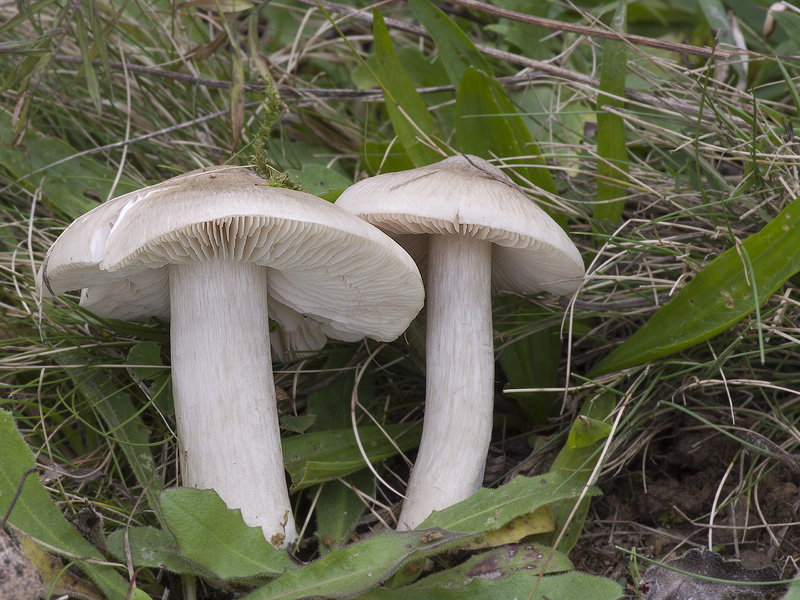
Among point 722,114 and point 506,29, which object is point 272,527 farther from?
point 506,29

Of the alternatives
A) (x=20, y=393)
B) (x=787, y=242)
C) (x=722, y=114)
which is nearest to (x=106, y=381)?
(x=20, y=393)

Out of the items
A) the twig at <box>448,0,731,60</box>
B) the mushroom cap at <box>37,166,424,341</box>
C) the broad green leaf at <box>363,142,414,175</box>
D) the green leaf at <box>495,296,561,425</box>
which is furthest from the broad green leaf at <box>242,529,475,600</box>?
the twig at <box>448,0,731,60</box>

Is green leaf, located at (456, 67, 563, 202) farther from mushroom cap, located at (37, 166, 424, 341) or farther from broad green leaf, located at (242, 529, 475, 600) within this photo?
broad green leaf, located at (242, 529, 475, 600)

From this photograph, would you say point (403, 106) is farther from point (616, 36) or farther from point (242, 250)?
point (242, 250)

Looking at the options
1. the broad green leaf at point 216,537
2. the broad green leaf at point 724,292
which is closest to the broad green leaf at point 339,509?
the broad green leaf at point 216,537

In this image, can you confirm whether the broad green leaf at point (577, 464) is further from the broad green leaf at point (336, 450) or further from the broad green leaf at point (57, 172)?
the broad green leaf at point (57, 172)
